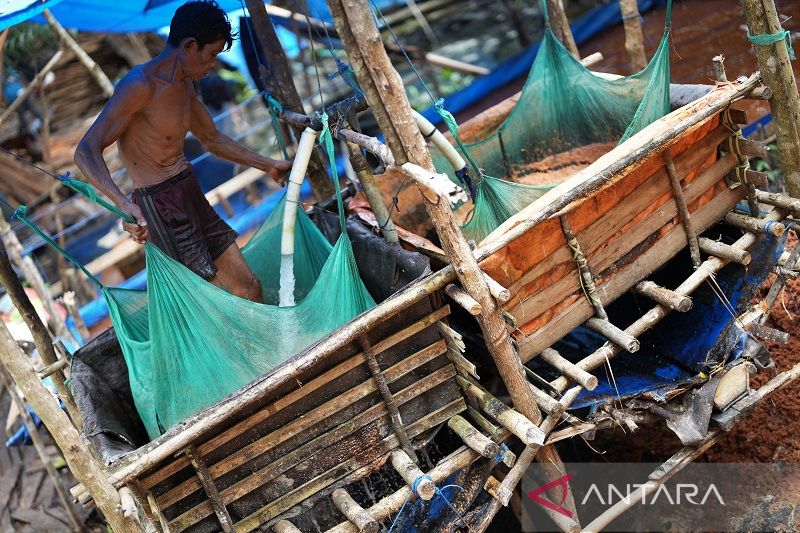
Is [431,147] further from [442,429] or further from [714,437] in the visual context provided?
[714,437]

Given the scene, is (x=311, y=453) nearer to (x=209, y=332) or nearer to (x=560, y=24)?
(x=209, y=332)

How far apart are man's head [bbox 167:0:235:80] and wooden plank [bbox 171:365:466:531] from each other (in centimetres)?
188

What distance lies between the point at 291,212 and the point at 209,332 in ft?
2.78

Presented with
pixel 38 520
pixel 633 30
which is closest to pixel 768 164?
pixel 633 30

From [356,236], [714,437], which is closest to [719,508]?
[714,437]

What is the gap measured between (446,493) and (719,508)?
184 cm

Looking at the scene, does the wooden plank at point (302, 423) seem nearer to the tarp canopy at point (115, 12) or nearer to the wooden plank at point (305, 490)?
the wooden plank at point (305, 490)

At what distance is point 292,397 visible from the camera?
3.19 metres

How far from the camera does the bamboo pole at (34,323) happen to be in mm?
3898

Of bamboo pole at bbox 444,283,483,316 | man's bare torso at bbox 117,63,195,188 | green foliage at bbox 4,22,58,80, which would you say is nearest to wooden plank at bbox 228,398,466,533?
bamboo pole at bbox 444,283,483,316

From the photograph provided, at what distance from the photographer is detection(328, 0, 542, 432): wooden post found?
290cm

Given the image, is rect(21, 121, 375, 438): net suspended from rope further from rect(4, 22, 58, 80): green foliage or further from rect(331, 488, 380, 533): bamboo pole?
rect(4, 22, 58, 80): green foliage

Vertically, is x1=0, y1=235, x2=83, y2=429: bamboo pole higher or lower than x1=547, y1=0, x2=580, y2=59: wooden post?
lower

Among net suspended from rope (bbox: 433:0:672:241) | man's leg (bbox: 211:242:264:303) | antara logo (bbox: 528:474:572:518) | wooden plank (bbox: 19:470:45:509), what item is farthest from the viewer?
wooden plank (bbox: 19:470:45:509)
